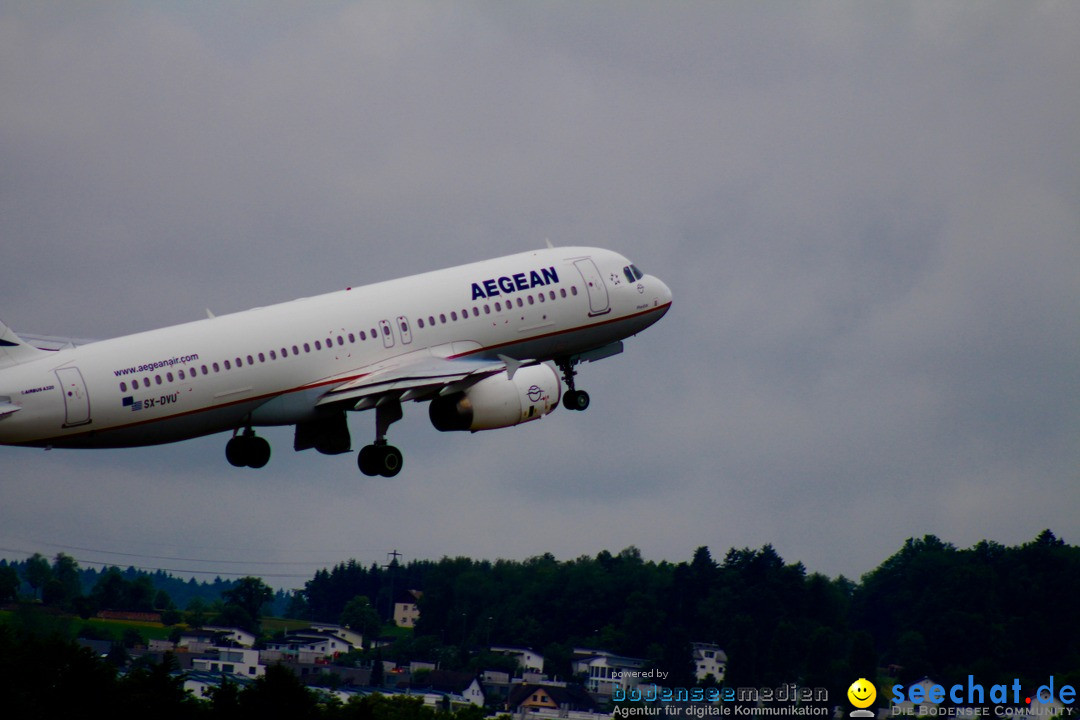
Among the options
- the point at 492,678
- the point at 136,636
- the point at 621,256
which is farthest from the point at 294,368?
the point at 492,678

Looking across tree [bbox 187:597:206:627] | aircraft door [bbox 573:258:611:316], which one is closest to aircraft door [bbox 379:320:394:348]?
aircraft door [bbox 573:258:611:316]

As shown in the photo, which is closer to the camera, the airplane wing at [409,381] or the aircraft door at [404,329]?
the airplane wing at [409,381]

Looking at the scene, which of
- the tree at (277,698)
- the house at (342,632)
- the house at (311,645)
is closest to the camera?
the tree at (277,698)

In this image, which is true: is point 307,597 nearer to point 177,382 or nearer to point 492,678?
point 492,678

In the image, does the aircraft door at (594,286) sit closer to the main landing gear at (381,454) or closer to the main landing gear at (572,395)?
the main landing gear at (572,395)

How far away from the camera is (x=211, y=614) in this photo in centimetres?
13725

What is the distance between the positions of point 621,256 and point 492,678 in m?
57.0

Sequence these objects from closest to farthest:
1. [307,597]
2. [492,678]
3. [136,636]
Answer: [136,636] → [492,678] → [307,597]

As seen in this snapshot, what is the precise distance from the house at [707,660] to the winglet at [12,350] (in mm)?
60465

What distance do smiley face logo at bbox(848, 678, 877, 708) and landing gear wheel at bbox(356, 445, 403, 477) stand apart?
34.1 m

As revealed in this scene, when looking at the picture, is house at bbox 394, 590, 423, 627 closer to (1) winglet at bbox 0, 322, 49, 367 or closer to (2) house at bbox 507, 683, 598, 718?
(2) house at bbox 507, 683, 598, 718

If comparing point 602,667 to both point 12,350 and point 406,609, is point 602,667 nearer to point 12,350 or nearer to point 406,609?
point 406,609

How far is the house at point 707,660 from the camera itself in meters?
116

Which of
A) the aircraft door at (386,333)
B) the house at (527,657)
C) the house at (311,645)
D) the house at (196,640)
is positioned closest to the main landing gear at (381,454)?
the aircraft door at (386,333)
